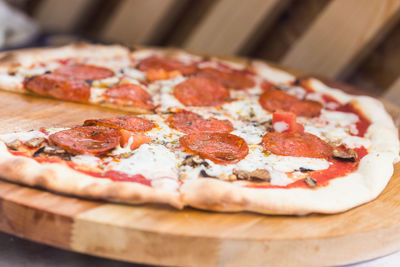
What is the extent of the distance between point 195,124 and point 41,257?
1094 millimetres

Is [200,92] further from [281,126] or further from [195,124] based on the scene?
[281,126]

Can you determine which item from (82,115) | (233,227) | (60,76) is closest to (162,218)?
(233,227)

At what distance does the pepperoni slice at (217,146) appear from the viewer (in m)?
2.19

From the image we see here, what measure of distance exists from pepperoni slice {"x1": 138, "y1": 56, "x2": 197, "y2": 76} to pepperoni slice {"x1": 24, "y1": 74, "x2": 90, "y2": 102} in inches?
25.3

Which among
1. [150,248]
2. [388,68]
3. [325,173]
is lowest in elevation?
[150,248]

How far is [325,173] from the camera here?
2.19 metres

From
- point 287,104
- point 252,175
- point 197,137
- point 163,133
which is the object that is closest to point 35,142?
point 163,133

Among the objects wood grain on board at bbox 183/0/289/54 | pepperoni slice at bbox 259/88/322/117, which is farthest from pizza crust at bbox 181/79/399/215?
wood grain on board at bbox 183/0/289/54

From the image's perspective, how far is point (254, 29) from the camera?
174 inches

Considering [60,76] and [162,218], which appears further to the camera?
[60,76]

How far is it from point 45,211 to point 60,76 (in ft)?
5.09

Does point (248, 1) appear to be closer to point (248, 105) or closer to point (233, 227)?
point (248, 105)

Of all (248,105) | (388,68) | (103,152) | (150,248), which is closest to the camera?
A: (150,248)

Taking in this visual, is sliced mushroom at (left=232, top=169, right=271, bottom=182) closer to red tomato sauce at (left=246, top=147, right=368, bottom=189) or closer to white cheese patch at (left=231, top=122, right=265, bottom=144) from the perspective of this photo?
red tomato sauce at (left=246, top=147, right=368, bottom=189)
